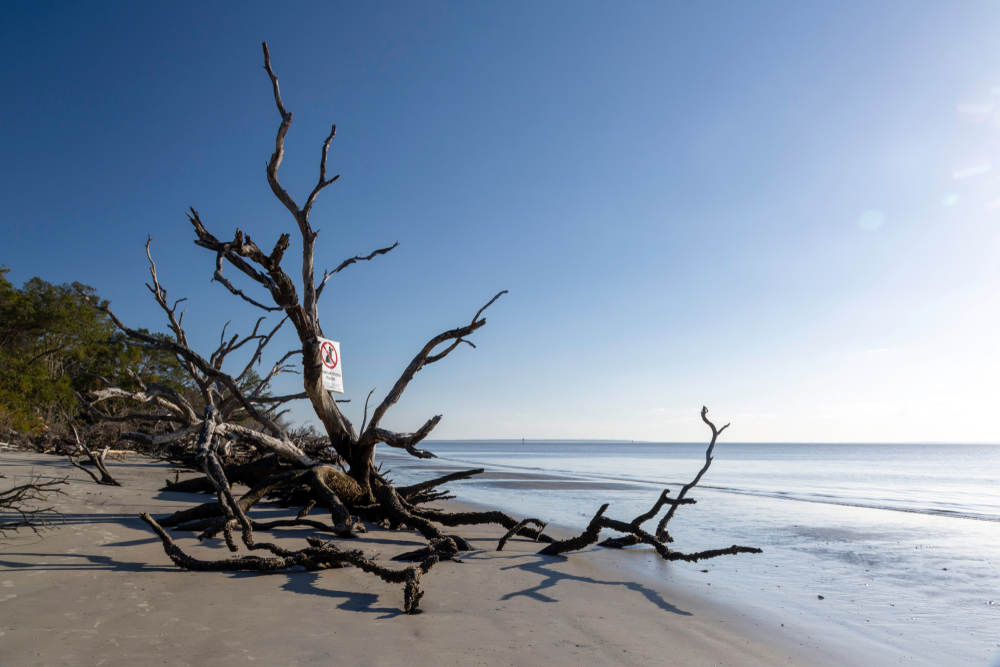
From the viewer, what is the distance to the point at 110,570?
4230mm

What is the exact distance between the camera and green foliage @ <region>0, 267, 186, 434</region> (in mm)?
19953

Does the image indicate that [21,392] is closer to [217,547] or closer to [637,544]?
[217,547]

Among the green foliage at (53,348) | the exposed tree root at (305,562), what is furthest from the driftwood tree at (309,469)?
the green foliage at (53,348)

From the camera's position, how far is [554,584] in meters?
4.71

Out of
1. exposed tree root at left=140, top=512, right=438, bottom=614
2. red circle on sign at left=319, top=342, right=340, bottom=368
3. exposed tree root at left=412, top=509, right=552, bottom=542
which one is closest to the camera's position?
exposed tree root at left=140, top=512, right=438, bottom=614

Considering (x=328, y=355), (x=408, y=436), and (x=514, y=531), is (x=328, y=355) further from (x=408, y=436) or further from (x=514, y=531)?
(x=514, y=531)

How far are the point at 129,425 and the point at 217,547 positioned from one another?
14.5 meters

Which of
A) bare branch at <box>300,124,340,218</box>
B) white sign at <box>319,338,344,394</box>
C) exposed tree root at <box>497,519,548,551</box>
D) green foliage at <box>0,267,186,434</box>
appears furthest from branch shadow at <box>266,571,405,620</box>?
green foliage at <box>0,267,186,434</box>

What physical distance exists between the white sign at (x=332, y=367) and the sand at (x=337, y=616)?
2.17 metres

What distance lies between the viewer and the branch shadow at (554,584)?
14.0 feet

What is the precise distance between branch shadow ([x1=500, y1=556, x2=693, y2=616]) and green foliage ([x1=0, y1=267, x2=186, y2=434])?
19.5 m

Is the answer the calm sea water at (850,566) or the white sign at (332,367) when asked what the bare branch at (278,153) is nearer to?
the white sign at (332,367)

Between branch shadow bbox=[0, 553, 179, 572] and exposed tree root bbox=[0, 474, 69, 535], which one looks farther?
exposed tree root bbox=[0, 474, 69, 535]

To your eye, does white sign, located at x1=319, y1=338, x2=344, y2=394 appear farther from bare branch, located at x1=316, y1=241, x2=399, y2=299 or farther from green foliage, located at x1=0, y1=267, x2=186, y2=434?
green foliage, located at x1=0, y1=267, x2=186, y2=434
